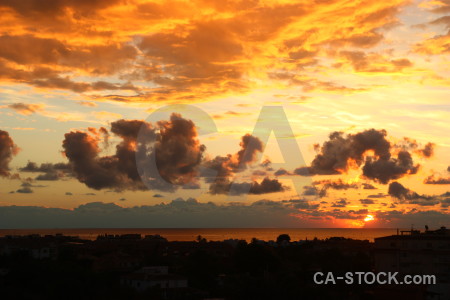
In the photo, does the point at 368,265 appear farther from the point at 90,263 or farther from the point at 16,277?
the point at 16,277

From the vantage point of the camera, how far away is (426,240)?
5228 centimetres

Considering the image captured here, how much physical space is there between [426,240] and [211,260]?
2374cm

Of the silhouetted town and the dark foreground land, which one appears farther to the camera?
the silhouetted town

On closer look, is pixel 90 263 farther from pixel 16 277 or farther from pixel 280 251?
pixel 280 251

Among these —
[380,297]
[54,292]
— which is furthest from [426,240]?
[54,292]

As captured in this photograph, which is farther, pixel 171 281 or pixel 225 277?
pixel 225 277

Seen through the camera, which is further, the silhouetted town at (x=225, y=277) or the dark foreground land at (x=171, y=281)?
the silhouetted town at (x=225, y=277)

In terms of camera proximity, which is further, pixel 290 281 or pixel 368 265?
pixel 368 265

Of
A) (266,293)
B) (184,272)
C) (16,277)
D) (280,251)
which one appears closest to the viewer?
(266,293)

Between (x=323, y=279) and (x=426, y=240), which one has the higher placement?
(x=426, y=240)

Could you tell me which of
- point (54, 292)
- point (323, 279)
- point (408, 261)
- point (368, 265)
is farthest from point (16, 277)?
point (368, 265)

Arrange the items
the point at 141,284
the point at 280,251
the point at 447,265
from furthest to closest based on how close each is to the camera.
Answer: the point at 280,251 → the point at 447,265 → the point at 141,284

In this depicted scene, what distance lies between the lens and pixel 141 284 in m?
44.4

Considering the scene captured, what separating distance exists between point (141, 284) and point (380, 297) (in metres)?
18.8
